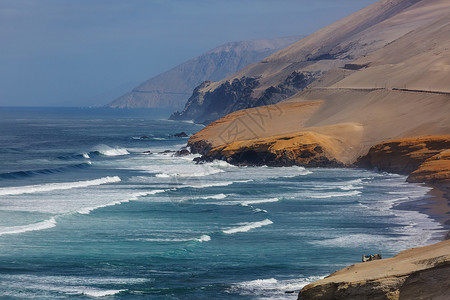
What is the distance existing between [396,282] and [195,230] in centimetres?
1847

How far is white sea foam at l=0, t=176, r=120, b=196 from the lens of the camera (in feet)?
153

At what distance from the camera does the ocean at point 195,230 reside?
23375 millimetres

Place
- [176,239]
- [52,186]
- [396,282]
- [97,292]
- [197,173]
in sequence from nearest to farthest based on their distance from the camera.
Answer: [396,282] → [97,292] → [176,239] → [52,186] → [197,173]

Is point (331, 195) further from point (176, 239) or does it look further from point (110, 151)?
point (110, 151)

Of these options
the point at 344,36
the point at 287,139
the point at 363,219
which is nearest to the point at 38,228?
the point at 363,219

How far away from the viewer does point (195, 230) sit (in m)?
32.7

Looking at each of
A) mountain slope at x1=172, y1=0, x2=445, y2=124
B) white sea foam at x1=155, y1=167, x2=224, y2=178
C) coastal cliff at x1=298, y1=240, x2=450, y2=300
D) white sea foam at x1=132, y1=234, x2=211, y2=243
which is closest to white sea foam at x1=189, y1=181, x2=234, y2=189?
white sea foam at x1=155, y1=167, x2=224, y2=178

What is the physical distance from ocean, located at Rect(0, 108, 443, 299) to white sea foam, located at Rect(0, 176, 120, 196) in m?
0.08

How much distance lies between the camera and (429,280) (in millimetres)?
14625

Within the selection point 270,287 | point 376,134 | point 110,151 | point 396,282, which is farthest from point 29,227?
point 110,151

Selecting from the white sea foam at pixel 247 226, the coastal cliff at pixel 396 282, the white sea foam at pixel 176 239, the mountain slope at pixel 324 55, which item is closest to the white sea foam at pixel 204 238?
the white sea foam at pixel 176 239

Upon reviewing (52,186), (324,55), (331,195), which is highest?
(324,55)

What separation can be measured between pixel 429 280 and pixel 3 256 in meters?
17.6

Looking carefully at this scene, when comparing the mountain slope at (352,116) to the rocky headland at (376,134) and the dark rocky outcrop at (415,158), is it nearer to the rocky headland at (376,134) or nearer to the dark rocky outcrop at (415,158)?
the rocky headland at (376,134)
